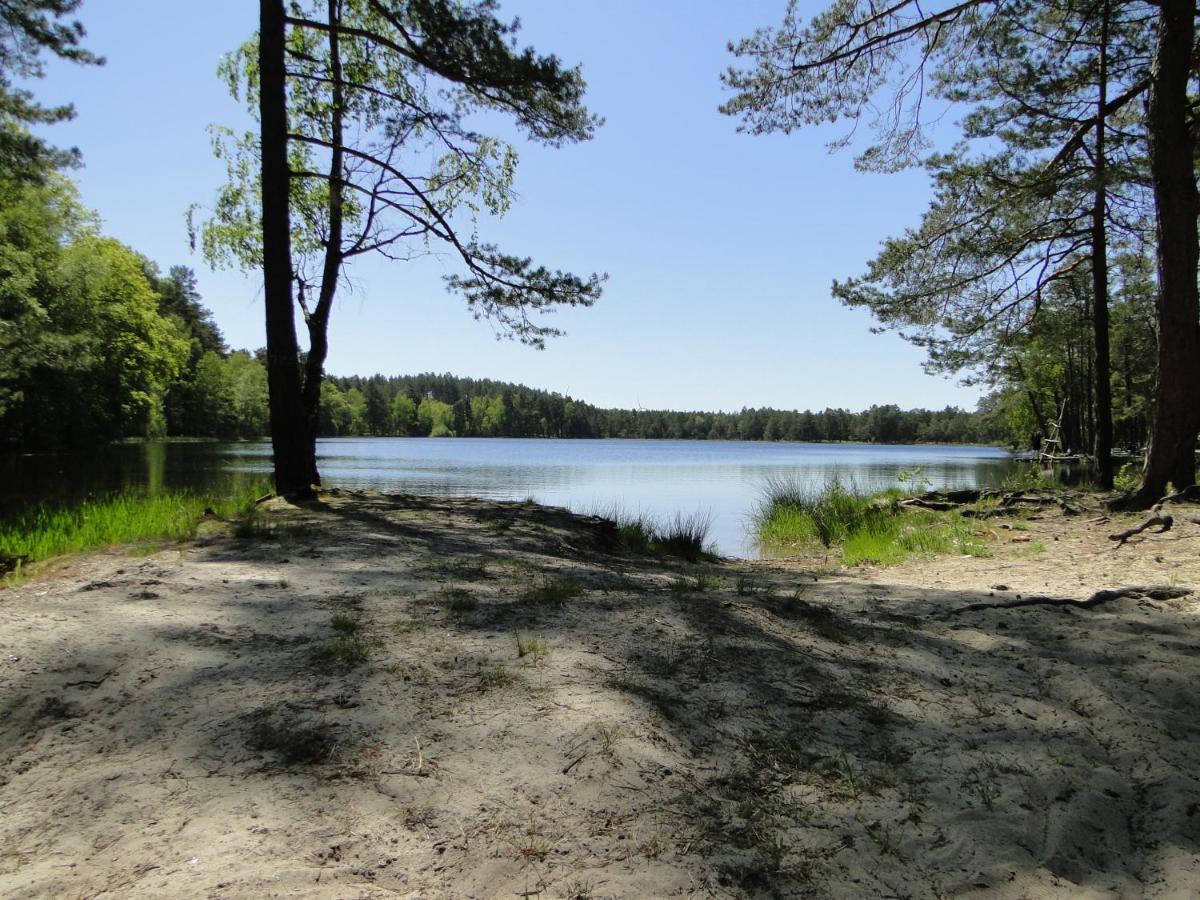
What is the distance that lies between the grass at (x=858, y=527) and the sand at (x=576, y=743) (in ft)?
11.5

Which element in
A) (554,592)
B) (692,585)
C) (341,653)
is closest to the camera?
(341,653)

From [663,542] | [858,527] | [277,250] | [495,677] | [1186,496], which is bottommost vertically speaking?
[663,542]

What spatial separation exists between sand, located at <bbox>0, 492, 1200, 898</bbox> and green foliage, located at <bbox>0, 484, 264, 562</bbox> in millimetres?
1737

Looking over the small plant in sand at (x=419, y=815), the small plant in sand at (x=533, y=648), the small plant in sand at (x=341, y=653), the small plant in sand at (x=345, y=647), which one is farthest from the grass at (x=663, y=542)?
the small plant in sand at (x=419, y=815)

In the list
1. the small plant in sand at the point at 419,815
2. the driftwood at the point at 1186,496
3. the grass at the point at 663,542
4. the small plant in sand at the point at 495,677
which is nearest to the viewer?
the small plant in sand at the point at 419,815

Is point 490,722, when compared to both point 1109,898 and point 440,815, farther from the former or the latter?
point 1109,898

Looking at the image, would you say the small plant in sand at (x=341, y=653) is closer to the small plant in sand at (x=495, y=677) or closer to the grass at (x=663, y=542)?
the small plant in sand at (x=495, y=677)

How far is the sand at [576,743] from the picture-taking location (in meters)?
2.01

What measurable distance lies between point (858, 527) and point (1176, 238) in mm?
5735

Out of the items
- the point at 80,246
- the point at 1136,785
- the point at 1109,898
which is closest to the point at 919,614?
the point at 1136,785

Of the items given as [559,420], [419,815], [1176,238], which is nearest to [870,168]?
[1176,238]

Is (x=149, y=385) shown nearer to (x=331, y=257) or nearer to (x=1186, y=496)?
(x=331, y=257)

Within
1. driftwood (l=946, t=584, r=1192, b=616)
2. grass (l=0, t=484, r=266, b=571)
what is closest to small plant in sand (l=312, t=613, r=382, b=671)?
grass (l=0, t=484, r=266, b=571)

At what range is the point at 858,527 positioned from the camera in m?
11.4
